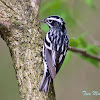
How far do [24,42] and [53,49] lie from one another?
53 cm

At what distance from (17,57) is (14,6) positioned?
0.79m

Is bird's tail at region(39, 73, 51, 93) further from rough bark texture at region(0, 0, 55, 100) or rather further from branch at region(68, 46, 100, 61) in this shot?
branch at region(68, 46, 100, 61)

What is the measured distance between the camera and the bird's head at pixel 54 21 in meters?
3.77

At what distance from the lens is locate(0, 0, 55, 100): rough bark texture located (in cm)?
288

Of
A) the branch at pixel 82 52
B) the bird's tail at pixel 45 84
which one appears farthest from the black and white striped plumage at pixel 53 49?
the branch at pixel 82 52

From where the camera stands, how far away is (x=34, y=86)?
286cm

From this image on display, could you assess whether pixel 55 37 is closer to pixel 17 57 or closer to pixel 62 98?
pixel 17 57

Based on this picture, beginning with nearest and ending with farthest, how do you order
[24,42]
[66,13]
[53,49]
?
1. [24,42]
2. [53,49]
3. [66,13]

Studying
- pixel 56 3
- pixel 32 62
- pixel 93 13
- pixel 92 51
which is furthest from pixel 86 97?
pixel 32 62

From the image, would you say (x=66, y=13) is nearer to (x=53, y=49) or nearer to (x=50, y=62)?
(x=53, y=49)

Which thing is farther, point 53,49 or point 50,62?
point 53,49

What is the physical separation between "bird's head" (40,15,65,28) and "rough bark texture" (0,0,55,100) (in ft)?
1.28

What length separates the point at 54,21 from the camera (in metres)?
3.82

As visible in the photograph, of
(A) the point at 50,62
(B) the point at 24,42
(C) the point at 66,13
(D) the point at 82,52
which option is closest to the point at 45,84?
(A) the point at 50,62
